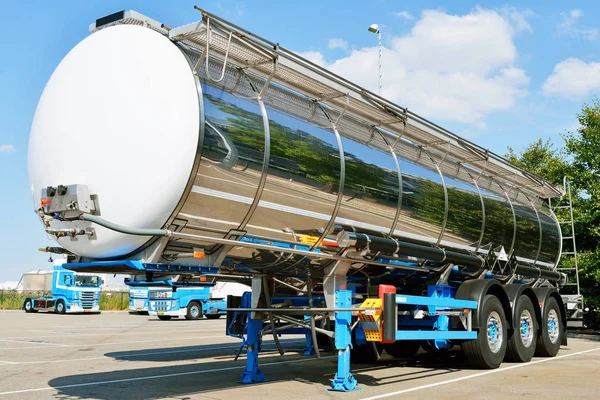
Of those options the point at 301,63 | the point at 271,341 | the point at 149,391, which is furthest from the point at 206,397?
the point at 271,341

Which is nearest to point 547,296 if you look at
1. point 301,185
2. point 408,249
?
point 408,249

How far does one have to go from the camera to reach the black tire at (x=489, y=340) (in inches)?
422

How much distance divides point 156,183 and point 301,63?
102 inches

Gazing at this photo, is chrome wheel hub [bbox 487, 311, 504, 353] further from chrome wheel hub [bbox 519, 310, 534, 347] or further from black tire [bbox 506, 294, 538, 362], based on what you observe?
chrome wheel hub [bbox 519, 310, 534, 347]

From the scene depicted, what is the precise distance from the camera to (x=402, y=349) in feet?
43.2

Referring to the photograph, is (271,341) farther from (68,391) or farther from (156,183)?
(156,183)

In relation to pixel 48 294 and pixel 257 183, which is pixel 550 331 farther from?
pixel 48 294

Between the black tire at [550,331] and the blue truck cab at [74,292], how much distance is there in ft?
84.4

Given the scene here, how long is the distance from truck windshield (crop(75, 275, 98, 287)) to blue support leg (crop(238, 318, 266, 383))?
87.4 ft

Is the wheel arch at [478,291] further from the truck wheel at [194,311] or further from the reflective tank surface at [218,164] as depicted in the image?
the truck wheel at [194,311]

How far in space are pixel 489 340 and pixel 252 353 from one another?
4.26m

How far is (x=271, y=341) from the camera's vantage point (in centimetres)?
1759

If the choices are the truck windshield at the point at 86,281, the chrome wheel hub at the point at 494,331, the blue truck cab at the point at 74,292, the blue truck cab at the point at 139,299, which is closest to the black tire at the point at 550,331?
the chrome wheel hub at the point at 494,331

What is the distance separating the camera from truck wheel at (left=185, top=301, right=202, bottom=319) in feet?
98.9
